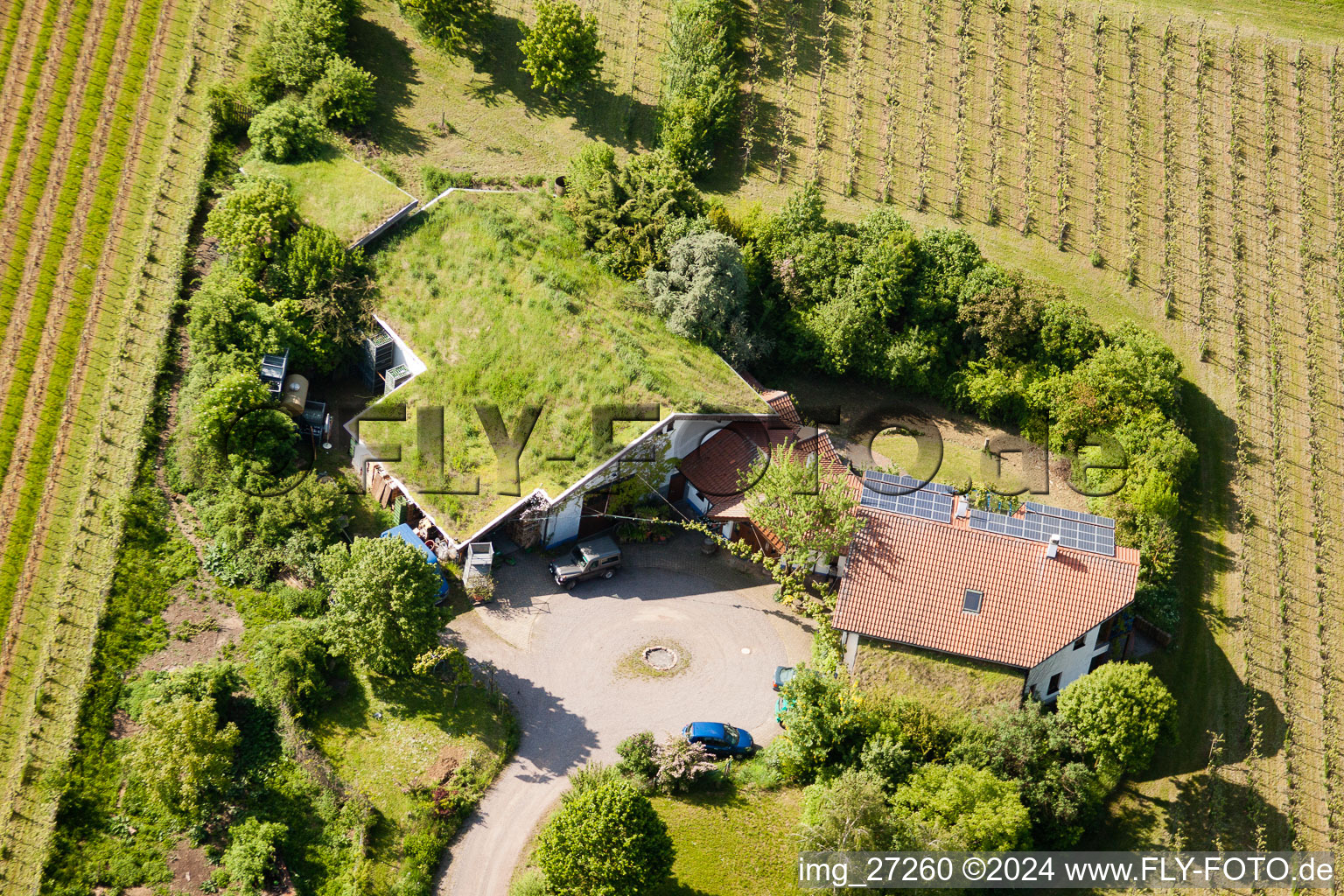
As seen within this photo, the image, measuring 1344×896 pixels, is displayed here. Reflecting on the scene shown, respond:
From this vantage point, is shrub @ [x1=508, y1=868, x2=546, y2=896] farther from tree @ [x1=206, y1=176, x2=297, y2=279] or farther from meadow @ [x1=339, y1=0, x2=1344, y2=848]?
tree @ [x1=206, y1=176, x2=297, y2=279]

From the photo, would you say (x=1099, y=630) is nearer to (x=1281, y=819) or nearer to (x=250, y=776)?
(x=1281, y=819)

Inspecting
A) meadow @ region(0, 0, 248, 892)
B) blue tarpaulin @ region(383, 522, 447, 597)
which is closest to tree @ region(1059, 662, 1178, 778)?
blue tarpaulin @ region(383, 522, 447, 597)

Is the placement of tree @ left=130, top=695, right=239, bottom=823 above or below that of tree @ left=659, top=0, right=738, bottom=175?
below

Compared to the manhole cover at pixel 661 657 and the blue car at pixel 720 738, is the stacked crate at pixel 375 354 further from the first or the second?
the blue car at pixel 720 738

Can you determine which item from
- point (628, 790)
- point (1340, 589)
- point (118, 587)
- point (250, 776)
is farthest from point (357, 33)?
point (1340, 589)

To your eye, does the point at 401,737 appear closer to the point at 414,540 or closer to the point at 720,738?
the point at 414,540
